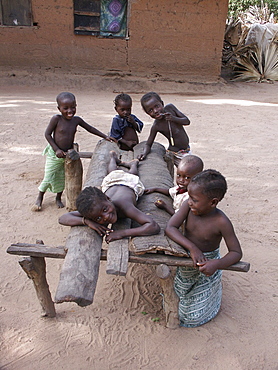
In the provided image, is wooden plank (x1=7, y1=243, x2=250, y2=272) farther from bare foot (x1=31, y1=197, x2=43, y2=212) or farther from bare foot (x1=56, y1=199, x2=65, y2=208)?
bare foot (x1=56, y1=199, x2=65, y2=208)

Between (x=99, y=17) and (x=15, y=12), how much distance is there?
2134 millimetres

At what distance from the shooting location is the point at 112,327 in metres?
2.66

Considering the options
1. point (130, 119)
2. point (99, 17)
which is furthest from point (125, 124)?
point (99, 17)

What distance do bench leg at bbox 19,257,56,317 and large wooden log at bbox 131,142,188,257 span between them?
2.17ft

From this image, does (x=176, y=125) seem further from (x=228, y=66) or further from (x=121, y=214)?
(x=228, y=66)

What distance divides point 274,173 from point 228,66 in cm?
816

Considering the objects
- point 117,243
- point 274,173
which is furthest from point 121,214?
point 274,173

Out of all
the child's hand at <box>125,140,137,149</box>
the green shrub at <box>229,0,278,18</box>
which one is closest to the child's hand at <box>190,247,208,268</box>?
the child's hand at <box>125,140,137,149</box>

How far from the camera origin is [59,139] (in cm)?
402

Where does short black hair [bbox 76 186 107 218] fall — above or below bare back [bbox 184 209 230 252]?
above

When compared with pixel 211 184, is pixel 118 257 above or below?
below

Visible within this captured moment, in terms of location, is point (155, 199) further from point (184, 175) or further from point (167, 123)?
point (167, 123)

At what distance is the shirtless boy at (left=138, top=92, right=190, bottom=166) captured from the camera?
147 inches

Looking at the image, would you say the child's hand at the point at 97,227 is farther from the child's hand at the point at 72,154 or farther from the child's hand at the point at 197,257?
the child's hand at the point at 72,154
